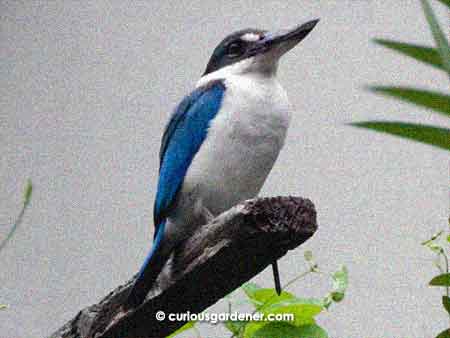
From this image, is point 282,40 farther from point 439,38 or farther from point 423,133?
point 439,38

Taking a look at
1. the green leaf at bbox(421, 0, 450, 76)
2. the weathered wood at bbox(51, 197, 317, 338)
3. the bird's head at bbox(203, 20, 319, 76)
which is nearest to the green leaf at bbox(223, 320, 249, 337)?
the weathered wood at bbox(51, 197, 317, 338)

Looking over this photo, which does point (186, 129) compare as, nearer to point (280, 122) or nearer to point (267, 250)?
point (280, 122)

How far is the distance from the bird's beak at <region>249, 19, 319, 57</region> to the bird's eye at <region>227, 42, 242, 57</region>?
0.10 feet

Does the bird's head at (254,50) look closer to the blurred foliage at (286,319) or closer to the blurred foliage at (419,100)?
the blurred foliage at (286,319)

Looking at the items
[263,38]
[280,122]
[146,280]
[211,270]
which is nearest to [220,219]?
[211,270]

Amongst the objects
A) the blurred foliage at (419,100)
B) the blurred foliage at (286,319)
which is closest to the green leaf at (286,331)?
the blurred foliage at (286,319)

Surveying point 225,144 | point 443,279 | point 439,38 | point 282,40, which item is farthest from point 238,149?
point 439,38

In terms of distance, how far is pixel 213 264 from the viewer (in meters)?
0.78

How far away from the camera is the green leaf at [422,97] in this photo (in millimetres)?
462

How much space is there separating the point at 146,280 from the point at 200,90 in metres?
0.36

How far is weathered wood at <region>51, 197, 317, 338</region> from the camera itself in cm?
73

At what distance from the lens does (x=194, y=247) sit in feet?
2.79

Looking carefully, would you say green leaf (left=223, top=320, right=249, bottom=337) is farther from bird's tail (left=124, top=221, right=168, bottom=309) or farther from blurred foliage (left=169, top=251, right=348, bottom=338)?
bird's tail (left=124, top=221, right=168, bottom=309)

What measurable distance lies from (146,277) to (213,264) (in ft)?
0.54
